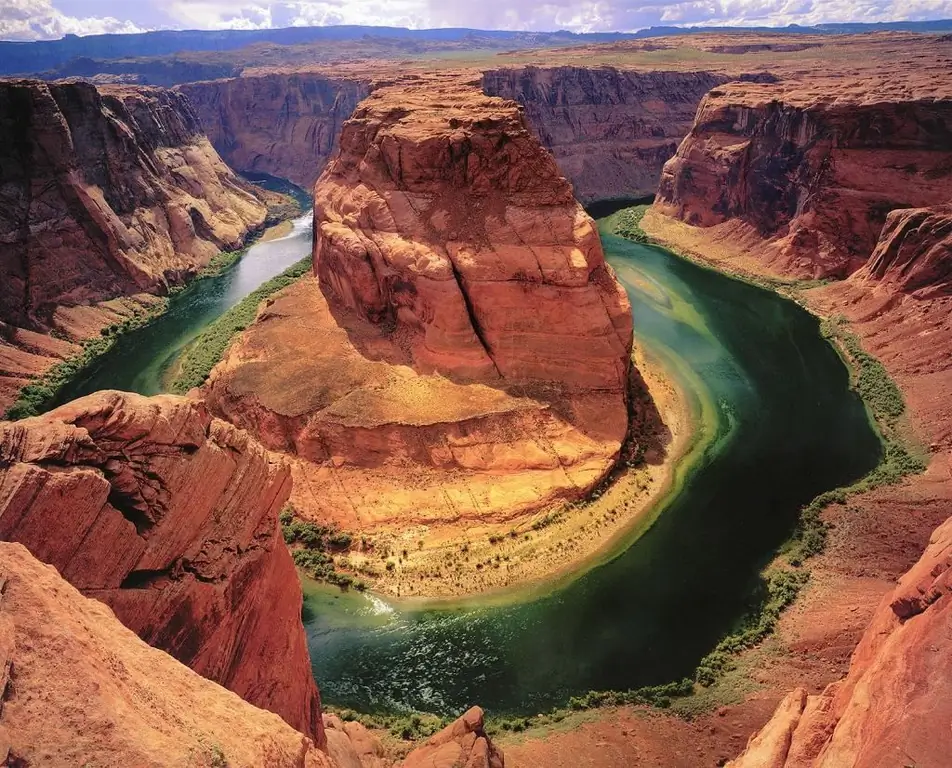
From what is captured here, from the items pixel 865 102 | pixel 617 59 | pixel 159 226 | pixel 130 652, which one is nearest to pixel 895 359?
pixel 865 102

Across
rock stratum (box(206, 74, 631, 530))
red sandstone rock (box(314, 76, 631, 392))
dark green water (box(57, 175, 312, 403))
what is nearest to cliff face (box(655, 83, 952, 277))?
red sandstone rock (box(314, 76, 631, 392))

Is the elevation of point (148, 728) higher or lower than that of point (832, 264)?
lower

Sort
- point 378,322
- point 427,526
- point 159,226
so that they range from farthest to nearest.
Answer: point 159,226, point 378,322, point 427,526

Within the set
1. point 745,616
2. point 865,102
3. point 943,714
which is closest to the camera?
point 943,714

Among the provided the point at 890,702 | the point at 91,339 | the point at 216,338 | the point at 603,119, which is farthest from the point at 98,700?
the point at 603,119

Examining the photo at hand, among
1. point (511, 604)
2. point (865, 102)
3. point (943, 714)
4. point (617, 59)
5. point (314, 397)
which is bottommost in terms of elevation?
point (511, 604)

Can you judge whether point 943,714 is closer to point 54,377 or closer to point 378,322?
point 378,322

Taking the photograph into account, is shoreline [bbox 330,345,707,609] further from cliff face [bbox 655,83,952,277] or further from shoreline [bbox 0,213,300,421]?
cliff face [bbox 655,83,952,277]

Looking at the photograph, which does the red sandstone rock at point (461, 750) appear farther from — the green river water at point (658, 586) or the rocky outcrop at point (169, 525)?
the green river water at point (658, 586)
